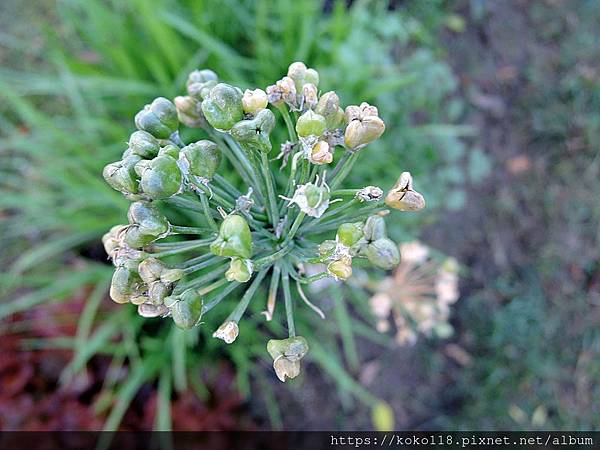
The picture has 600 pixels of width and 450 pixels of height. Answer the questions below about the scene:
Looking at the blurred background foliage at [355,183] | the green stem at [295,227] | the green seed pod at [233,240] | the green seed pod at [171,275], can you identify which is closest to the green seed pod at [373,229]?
the green stem at [295,227]

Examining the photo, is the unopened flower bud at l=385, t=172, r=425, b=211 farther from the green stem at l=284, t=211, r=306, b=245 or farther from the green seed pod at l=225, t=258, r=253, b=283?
the green seed pod at l=225, t=258, r=253, b=283

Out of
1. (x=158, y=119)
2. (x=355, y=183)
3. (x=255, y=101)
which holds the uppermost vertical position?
(x=255, y=101)

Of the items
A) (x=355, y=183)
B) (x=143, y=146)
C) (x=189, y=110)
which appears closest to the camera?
(x=143, y=146)

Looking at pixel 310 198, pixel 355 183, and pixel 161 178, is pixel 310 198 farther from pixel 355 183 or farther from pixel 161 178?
pixel 355 183

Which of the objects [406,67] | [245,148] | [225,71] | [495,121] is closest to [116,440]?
[225,71]

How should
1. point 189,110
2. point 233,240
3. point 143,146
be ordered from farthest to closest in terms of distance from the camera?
point 189,110, point 143,146, point 233,240

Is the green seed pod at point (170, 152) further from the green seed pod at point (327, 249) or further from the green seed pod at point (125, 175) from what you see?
the green seed pod at point (327, 249)

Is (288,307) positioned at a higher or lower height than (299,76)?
lower

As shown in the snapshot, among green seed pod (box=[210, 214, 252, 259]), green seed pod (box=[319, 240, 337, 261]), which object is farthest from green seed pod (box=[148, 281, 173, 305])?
green seed pod (box=[319, 240, 337, 261])

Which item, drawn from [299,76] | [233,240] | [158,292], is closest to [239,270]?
[233,240]
